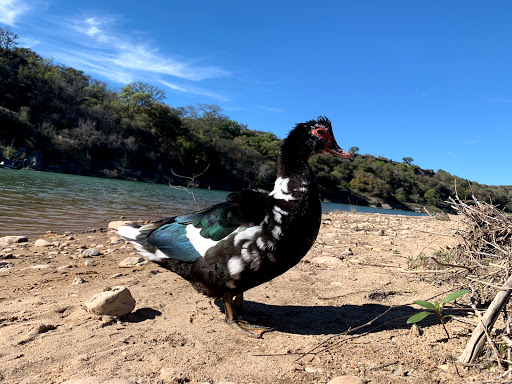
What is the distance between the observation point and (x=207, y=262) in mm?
2846

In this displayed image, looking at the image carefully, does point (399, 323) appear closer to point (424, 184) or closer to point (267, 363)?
point (267, 363)

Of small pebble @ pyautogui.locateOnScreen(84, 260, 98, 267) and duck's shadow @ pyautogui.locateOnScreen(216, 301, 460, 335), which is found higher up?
duck's shadow @ pyautogui.locateOnScreen(216, 301, 460, 335)

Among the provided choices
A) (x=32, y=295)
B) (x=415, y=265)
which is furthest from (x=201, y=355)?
(x=415, y=265)

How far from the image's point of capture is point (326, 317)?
3.21 meters

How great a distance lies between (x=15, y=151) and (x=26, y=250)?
35026 mm

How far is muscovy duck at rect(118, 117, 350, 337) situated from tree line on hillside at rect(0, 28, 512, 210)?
31.3 m

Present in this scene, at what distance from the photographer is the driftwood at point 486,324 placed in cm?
189

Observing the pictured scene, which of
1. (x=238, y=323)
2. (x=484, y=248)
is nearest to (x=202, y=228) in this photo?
(x=238, y=323)

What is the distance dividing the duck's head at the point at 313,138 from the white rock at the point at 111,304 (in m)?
2.12

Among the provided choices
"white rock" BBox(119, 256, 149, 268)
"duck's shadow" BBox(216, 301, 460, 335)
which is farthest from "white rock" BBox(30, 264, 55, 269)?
"duck's shadow" BBox(216, 301, 460, 335)

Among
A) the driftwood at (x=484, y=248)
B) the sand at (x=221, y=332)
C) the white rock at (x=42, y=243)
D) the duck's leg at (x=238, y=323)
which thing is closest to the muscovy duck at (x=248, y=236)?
the duck's leg at (x=238, y=323)

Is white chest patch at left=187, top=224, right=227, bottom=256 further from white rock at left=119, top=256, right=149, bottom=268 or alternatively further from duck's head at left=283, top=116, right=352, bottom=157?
white rock at left=119, top=256, right=149, bottom=268

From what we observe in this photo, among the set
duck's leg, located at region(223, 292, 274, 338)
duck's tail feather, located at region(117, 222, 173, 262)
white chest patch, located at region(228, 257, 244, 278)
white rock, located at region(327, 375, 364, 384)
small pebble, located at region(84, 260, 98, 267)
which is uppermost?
white chest patch, located at region(228, 257, 244, 278)

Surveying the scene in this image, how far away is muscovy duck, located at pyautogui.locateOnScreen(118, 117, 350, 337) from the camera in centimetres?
272
